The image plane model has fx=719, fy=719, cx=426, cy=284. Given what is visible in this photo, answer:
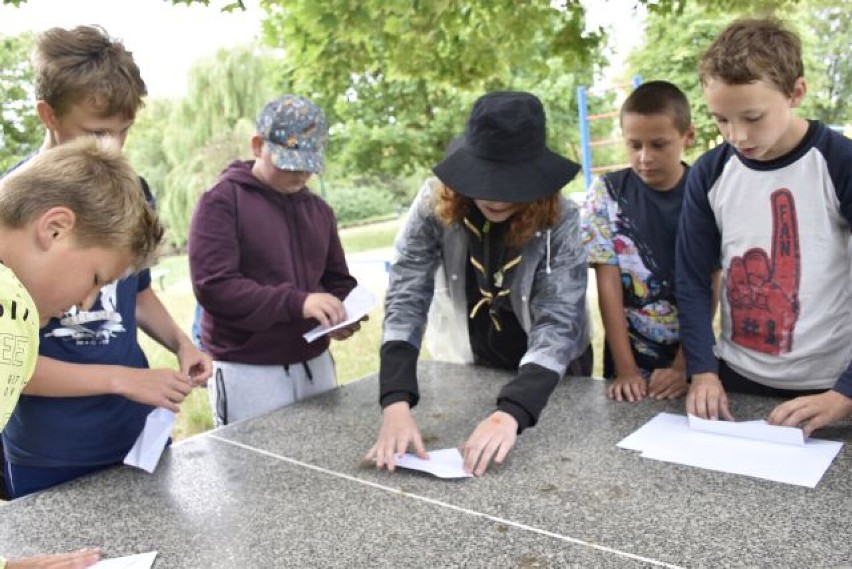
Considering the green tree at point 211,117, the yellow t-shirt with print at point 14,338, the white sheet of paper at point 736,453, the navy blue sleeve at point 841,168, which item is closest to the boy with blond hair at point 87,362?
the yellow t-shirt with print at point 14,338

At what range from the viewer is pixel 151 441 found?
163cm

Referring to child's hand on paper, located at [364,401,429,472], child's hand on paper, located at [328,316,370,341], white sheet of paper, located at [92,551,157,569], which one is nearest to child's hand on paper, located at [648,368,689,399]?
child's hand on paper, located at [364,401,429,472]

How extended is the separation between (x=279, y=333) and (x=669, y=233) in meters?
1.21

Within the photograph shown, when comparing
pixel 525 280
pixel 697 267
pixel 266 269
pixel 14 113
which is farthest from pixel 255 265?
pixel 14 113

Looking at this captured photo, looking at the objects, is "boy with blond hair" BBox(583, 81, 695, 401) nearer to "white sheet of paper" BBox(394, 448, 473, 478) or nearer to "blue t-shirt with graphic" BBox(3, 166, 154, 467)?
"white sheet of paper" BBox(394, 448, 473, 478)

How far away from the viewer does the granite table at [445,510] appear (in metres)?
1.16

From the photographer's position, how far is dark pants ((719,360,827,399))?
1.83m

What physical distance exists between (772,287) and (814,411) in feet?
1.09

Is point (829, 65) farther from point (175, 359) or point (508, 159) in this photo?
point (508, 159)

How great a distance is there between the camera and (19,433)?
1.60m

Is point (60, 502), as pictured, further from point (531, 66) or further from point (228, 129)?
point (228, 129)

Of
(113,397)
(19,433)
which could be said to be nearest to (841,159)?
(113,397)

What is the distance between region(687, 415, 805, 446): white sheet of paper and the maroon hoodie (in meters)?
1.08

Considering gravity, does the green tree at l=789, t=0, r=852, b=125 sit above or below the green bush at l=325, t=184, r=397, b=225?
above
